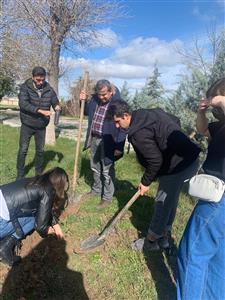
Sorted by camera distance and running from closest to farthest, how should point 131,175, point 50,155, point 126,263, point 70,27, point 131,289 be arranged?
point 131,289
point 126,263
point 131,175
point 50,155
point 70,27

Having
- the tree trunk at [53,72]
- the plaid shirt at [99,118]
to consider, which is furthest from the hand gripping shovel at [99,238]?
the tree trunk at [53,72]

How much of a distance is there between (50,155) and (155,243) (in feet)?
16.5

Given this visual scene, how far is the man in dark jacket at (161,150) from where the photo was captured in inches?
145

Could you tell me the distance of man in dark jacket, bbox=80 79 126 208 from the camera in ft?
16.9

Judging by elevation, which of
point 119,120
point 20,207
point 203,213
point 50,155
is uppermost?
point 119,120

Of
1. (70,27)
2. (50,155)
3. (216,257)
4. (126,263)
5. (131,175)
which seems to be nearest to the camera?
(216,257)

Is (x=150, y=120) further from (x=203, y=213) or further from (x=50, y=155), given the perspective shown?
(x=50, y=155)

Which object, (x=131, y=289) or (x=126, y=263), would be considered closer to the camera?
(x=131, y=289)

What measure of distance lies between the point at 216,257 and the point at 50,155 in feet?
21.7

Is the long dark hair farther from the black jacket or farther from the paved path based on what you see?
the paved path

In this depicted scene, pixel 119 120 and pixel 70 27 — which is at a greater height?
pixel 70 27

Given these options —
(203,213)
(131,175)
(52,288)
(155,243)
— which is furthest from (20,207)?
(131,175)

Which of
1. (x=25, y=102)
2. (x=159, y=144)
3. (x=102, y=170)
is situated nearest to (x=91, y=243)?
(x=102, y=170)

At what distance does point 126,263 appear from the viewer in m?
4.11
